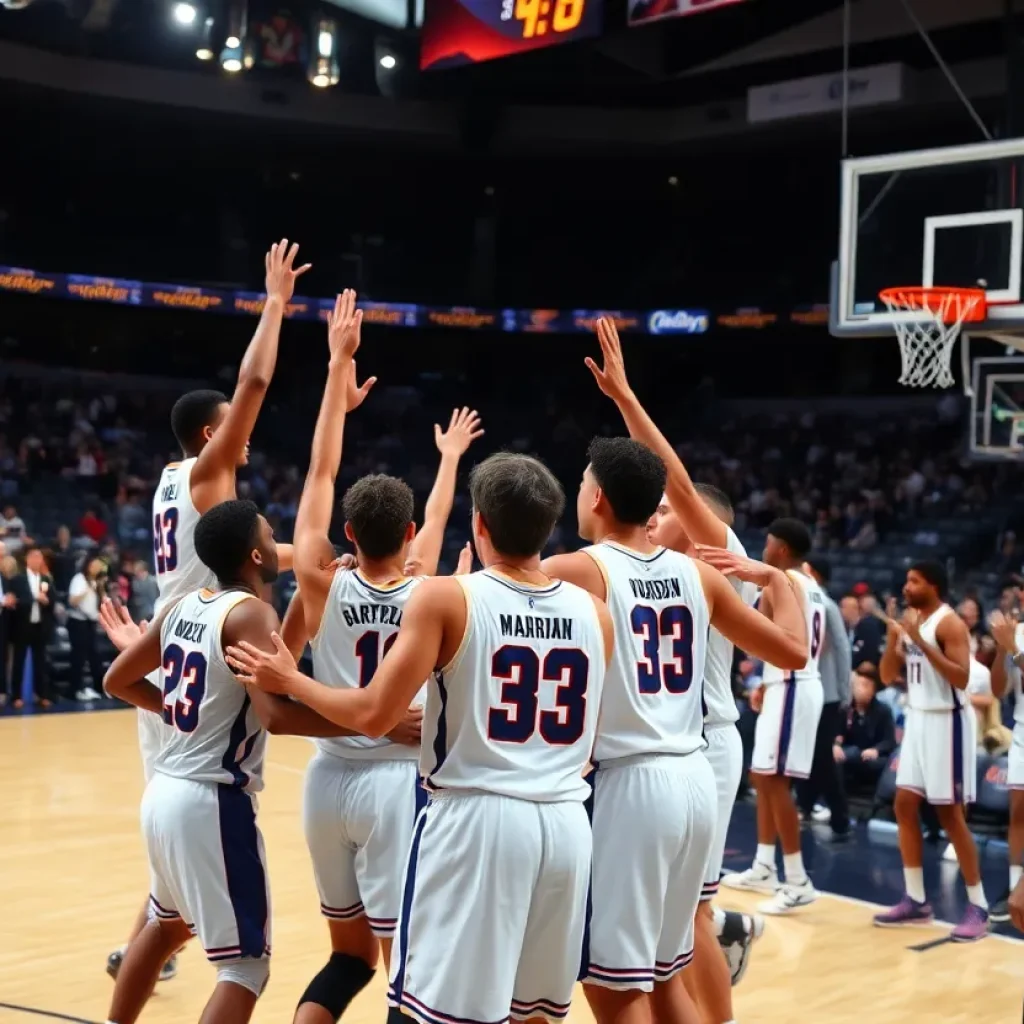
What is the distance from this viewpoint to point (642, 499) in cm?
368

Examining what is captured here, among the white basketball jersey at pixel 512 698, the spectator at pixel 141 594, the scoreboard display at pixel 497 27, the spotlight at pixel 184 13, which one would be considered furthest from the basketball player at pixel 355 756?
the spotlight at pixel 184 13

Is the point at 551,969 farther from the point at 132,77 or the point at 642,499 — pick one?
the point at 132,77

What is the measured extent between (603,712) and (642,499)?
0.58m

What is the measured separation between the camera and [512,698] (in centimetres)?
313

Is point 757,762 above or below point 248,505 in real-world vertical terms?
below

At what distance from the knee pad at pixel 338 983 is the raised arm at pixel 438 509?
1164mm

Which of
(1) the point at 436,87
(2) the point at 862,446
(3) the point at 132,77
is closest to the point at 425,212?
(1) the point at 436,87

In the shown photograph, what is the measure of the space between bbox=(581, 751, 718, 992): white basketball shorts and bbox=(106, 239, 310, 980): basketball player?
1.65m

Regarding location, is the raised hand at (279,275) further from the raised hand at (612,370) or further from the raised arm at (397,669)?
the raised arm at (397,669)

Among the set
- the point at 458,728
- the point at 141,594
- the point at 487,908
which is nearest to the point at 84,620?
the point at 141,594

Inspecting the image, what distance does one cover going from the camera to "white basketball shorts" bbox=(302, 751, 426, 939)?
3895 mm

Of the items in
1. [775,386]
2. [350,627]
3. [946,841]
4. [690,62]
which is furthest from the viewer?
[775,386]

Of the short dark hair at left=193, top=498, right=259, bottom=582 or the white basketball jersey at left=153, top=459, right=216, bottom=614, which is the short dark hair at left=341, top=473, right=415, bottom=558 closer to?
the short dark hair at left=193, top=498, right=259, bottom=582

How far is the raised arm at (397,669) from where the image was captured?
3.05 meters
